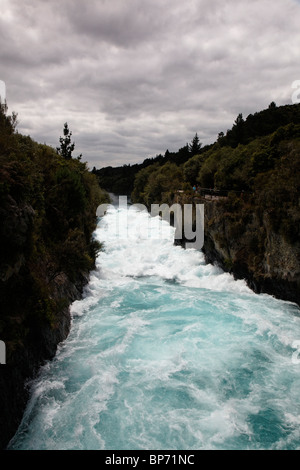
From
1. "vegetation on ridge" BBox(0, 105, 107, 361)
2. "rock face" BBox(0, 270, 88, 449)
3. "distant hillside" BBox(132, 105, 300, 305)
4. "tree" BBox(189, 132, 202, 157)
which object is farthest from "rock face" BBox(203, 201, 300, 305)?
"tree" BBox(189, 132, 202, 157)

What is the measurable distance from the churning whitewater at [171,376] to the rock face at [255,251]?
1009 millimetres

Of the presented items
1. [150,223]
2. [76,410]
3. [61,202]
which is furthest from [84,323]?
[150,223]

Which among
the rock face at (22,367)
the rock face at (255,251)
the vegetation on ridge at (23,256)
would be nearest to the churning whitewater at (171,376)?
the rock face at (22,367)

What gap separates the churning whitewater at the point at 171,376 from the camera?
8.88m

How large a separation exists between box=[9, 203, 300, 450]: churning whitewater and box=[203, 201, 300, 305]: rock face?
39.7 inches

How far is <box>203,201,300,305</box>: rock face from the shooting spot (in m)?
17.3

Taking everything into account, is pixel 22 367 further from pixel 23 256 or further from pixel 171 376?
pixel 171 376

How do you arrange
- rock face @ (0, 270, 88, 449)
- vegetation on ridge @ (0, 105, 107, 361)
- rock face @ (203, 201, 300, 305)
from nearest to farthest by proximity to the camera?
rock face @ (0, 270, 88, 449)
vegetation on ridge @ (0, 105, 107, 361)
rock face @ (203, 201, 300, 305)

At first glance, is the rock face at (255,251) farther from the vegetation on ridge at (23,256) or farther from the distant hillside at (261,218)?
the vegetation on ridge at (23,256)

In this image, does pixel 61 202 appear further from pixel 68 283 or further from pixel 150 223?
pixel 150 223

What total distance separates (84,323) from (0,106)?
12.0 m

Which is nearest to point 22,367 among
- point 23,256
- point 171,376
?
point 23,256

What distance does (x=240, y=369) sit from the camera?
12.1 m

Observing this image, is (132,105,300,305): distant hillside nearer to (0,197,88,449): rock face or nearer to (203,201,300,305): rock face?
(203,201,300,305): rock face
